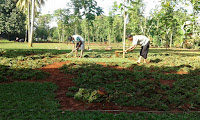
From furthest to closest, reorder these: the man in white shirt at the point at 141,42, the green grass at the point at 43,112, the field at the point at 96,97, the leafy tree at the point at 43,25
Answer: the leafy tree at the point at 43,25 → the man in white shirt at the point at 141,42 → the field at the point at 96,97 → the green grass at the point at 43,112

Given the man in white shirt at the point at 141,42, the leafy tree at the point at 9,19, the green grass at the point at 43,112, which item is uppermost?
the leafy tree at the point at 9,19

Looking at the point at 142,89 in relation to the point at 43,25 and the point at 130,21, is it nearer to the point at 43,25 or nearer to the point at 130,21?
the point at 130,21

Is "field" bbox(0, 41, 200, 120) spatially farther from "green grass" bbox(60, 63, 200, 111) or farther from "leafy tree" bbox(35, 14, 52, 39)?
"leafy tree" bbox(35, 14, 52, 39)

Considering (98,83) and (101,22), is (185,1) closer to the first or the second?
(98,83)

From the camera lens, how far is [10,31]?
4244 centimetres

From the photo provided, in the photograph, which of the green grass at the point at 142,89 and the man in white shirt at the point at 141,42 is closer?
the green grass at the point at 142,89

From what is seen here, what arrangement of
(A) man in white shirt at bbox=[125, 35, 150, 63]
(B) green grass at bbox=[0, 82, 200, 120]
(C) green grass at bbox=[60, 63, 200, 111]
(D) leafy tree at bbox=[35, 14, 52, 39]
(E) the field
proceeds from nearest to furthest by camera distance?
(B) green grass at bbox=[0, 82, 200, 120] < (E) the field < (C) green grass at bbox=[60, 63, 200, 111] < (A) man in white shirt at bbox=[125, 35, 150, 63] < (D) leafy tree at bbox=[35, 14, 52, 39]

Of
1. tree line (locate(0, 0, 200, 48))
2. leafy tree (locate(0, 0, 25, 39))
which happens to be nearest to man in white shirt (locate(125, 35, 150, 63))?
tree line (locate(0, 0, 200, 48))

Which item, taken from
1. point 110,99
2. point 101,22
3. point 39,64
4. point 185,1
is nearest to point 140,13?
point 101,22

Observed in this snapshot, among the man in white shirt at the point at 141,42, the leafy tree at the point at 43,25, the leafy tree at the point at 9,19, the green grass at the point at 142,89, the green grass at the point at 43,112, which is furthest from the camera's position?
the leafy tree at the point at 43,25

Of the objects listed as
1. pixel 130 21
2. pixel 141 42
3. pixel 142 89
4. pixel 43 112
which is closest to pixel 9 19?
pixel 130 21

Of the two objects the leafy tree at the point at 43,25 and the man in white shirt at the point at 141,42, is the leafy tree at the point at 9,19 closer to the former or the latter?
the leafy tree at the point at 43,25

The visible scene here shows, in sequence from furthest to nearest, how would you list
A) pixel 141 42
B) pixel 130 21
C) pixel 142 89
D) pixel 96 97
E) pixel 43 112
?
1. pixel 130 21
2. pixel 141 42
3. pixel 142 89
4. pixel 96 97
5. pixel 43 112

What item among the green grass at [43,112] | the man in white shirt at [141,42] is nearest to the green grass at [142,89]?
the green grass at [43,112]
